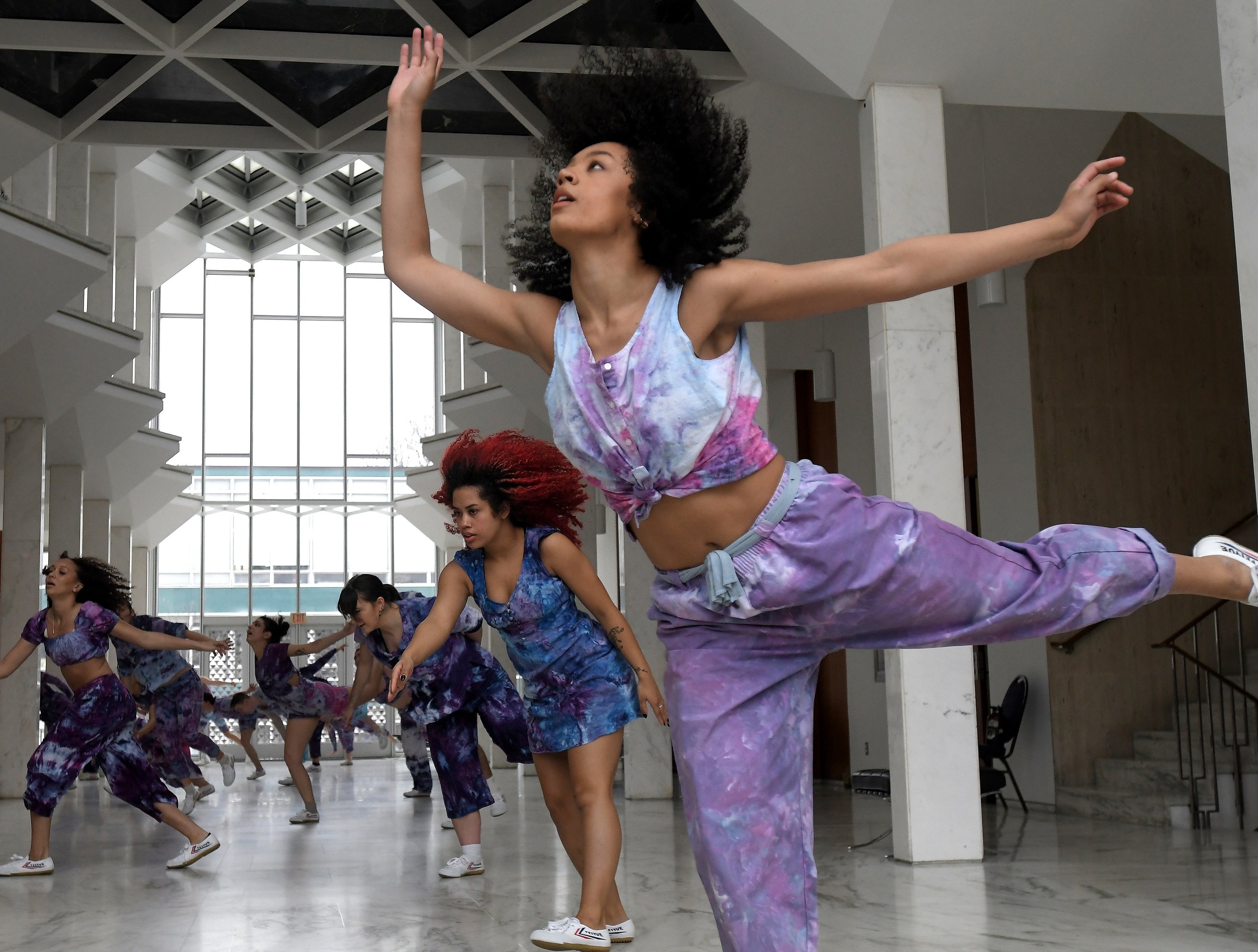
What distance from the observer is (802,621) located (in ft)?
7.40

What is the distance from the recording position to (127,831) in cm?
896

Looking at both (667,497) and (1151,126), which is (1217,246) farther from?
(667,497)

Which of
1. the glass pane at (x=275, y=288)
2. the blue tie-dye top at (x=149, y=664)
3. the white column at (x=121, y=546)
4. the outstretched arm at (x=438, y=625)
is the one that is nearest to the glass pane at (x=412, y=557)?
the glass pane at (x=275, y=288)

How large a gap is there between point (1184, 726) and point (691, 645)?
7861mm

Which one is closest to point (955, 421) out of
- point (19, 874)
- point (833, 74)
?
point (833, 74)

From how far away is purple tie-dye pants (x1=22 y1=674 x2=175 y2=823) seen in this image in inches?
252

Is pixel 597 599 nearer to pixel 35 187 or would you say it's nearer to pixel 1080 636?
pixel 1080 636

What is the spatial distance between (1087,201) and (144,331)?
Result: 73.5 feet

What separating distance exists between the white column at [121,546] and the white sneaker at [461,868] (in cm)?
1835

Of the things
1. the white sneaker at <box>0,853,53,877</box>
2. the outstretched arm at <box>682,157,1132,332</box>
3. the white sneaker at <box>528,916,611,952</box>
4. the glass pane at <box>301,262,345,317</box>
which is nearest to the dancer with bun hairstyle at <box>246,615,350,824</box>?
the white sneaker at <box>0,853,53,877</box>

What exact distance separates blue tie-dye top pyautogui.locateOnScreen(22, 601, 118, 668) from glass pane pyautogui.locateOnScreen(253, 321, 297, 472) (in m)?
19.7

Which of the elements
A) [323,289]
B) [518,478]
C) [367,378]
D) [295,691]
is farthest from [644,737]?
[323,289]

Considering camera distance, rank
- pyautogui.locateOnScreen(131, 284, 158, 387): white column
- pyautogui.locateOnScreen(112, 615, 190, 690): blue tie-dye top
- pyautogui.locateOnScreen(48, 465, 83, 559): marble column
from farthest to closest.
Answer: pyautogui.locateOnScreen(131, 284, 158, 387): white column
pyautogui.locateOnScreen(48, 465, 83, 559): marble column
pyautogui.locateOnScreen(112, 615, 190, 690): blue tie-dye top

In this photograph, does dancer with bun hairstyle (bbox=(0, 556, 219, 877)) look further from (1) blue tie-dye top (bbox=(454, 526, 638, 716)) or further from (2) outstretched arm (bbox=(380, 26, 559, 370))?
(2) outstretched arm (bbox=(380, 26, 559, 370))
